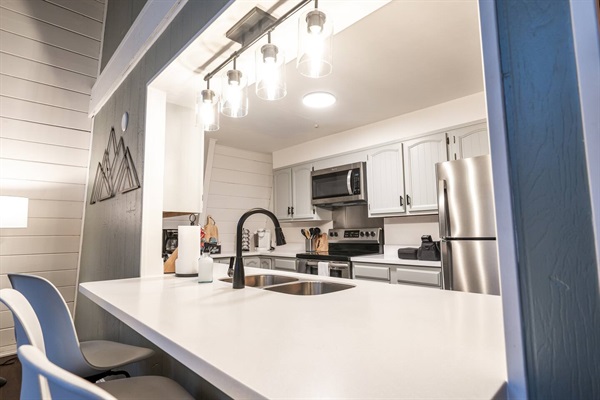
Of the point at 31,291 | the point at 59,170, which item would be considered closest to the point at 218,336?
the point at 31,291

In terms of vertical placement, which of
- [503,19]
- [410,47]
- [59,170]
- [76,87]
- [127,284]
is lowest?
[127,284]

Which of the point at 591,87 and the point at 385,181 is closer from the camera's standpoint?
the point at 591,87

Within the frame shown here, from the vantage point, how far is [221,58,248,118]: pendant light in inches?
62.9

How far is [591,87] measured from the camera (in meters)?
0.45

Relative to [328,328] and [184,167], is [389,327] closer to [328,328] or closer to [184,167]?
[328,328]

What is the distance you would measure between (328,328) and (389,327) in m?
0.15

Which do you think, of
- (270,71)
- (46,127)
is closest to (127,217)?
(270,71)

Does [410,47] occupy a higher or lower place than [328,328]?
higher

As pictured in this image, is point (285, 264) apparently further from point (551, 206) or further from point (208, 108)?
point (551, 206)

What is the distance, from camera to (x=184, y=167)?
2.18 meters

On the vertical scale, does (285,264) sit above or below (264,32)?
below

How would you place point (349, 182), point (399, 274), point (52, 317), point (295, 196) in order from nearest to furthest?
point (52, 317), point (399, 274), point (349, 182), point (295, 196)

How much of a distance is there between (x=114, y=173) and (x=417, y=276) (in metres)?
2.63

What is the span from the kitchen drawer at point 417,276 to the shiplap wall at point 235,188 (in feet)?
7.90
